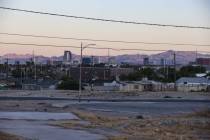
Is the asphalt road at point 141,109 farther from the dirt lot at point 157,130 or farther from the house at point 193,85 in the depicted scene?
the house at point 193,85

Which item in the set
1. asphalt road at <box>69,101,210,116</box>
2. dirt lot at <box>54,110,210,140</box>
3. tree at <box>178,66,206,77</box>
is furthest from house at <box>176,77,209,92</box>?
dirt lot at <box>54,110,210,140</box>

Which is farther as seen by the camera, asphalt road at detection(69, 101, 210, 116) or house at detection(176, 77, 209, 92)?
house at detection(176, 77, 209, 92)

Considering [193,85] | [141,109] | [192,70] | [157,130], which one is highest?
[192,70]

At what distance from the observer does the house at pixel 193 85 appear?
118 metres

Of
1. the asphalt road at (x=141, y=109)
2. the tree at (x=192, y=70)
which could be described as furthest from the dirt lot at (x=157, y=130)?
the tree at (x=192, y=70)

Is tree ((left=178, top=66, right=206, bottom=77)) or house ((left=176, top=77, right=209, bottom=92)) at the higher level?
tree ((left=178, top=66, right=206, bottom=77))

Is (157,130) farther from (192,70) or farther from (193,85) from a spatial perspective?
(192,70)

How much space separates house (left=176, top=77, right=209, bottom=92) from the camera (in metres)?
118

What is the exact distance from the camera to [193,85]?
12119 cm

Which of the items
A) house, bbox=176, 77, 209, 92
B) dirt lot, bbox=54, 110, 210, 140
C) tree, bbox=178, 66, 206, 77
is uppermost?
tree, bbox=178, 66, 206, 77

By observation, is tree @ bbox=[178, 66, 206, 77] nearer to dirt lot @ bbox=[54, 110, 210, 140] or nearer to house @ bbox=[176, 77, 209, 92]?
house @ bbox=[176, 77, 209, 92]

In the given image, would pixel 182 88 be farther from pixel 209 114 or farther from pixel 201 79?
pixel 209 114

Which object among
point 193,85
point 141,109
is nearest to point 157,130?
point 141,109

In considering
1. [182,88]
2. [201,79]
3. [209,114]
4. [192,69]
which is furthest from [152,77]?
[209,114]
